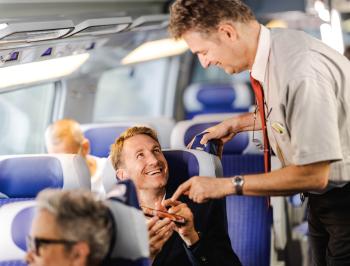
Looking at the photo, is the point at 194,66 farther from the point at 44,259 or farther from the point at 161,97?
the point at 44,259

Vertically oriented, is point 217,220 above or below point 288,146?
below

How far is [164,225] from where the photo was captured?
235 cm

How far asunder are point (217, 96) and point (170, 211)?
16.1ft

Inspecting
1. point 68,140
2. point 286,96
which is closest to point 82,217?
point 286,96

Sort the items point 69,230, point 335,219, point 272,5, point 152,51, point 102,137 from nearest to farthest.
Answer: point 69,230
point 335,219
point 102,137
point 152,51
point 272,5

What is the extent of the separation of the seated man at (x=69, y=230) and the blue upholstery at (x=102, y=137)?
276 centimetres

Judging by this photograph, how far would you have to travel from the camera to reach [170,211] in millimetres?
2438

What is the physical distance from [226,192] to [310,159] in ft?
1.08

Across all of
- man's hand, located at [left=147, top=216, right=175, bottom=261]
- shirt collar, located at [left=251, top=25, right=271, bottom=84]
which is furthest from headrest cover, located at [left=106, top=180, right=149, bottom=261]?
shirt collar, located at [left=251, top=25, right=271, bottom=84]

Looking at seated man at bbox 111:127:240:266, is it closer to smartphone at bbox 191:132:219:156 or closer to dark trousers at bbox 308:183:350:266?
smartphone at bbox 191:132:219:156

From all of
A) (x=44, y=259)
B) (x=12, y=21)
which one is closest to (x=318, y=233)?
(x=44, y=259)

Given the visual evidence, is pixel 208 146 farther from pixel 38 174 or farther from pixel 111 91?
pixel 111 91

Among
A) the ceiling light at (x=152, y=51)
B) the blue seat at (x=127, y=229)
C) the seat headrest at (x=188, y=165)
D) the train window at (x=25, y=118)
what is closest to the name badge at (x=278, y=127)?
the seat headrest at (x=188, y=165)

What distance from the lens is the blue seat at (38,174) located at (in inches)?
108
